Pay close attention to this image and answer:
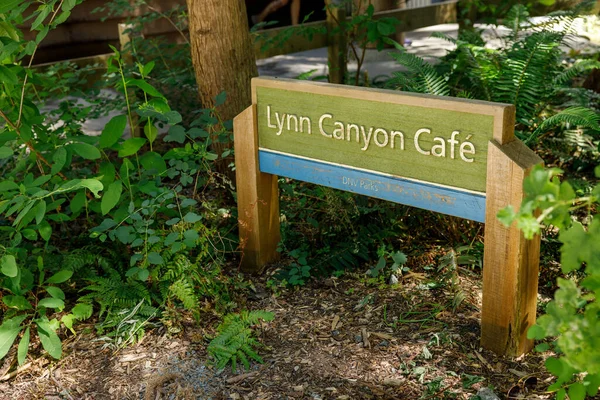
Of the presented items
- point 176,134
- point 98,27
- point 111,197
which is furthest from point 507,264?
point 98,27

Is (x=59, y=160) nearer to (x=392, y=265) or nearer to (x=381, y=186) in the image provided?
(x=381, y=186)

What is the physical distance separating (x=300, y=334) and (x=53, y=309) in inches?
49.5

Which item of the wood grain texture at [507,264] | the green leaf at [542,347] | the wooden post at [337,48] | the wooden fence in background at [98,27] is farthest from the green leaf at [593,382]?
the wooden fence in background at [98,27]

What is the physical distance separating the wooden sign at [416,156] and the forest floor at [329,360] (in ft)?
Result: 0.68

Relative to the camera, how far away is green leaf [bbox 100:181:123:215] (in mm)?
3365

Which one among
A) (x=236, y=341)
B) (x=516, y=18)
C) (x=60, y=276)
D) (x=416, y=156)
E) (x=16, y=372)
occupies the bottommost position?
(x=16, y=372)

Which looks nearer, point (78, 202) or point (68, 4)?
point (68, 4)

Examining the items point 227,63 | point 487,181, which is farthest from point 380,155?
point 227,63

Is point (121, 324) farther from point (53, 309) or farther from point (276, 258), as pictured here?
point (276, 258)

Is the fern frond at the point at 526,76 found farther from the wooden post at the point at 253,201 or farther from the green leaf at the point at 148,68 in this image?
the green leaf at the point at 148,68

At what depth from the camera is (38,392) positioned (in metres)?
3.03

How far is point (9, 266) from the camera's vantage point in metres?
2.97

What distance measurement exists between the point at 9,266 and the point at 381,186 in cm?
167

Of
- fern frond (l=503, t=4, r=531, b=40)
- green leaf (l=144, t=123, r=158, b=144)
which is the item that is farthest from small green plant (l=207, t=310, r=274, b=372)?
fern frond (l=503, t=4, r=531, b=40)
